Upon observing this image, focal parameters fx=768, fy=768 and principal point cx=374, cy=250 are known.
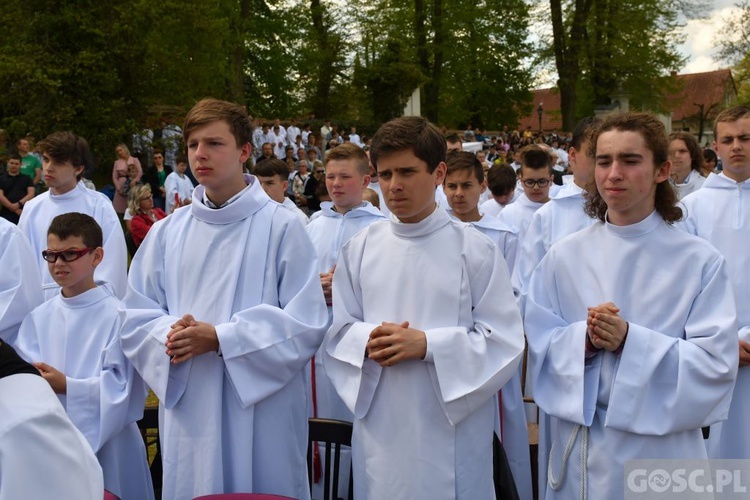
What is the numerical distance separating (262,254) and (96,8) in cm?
1902

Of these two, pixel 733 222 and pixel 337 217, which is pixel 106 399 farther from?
pixel 733 222

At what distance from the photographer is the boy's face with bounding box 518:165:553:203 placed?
6.48 meters

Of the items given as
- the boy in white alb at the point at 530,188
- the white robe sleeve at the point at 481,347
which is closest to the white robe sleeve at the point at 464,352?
the white robe sleeve at the point at 481,347

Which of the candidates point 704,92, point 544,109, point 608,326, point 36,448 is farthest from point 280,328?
point 704,92

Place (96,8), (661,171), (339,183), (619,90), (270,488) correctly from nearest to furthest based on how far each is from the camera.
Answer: (661,171) → (270,488) → (339,183) → (96,8) → (619,90)

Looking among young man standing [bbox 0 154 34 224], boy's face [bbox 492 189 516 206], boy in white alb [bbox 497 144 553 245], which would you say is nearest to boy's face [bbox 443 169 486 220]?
boy in white alb [bbox 497 144 553 245]

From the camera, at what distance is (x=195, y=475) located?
3.41m

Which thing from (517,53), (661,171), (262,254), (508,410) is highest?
(517,53)

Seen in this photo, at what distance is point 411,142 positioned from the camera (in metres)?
3.35

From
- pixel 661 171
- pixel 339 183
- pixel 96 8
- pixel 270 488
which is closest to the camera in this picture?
pixel 661 171

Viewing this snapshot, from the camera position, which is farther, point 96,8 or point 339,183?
point 96,8

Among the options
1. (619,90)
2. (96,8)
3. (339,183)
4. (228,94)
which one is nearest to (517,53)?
(619,90)

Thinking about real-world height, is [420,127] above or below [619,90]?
below

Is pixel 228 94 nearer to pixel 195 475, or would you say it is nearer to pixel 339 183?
pixel 339 183
